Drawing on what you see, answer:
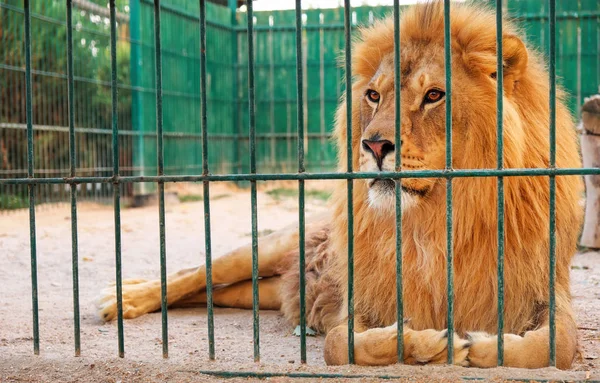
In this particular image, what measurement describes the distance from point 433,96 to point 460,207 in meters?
0.50

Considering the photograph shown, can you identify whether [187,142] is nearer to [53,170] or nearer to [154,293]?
[53,170]

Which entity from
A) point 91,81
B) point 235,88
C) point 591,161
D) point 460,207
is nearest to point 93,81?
point 91,81

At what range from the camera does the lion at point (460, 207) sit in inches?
118

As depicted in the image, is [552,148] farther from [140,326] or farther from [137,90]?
[137,90]

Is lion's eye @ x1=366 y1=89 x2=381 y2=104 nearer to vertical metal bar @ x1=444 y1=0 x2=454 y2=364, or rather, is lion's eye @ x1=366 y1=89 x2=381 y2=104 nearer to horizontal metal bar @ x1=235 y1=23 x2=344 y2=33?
vertical metal bar @ x1=444 y1=0 x2=454 y2=364

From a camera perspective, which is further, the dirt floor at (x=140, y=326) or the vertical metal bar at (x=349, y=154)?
the dirt floor at (x=140, y=326)

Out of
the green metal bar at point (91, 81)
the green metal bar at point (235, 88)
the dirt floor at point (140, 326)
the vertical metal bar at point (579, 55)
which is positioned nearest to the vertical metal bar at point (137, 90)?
the green metal bar at point (91, 81)

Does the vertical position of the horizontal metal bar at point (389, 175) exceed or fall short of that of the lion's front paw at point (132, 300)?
it exceeds it

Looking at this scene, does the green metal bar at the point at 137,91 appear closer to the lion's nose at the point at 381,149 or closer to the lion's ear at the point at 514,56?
the lion's ear at the point at 514,56

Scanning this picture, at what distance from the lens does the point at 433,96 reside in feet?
10.6

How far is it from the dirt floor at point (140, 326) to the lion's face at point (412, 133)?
0.78 metres

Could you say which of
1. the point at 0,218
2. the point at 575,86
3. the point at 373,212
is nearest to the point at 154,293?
the point at 373,212

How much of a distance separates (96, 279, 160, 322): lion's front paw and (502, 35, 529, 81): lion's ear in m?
2.63

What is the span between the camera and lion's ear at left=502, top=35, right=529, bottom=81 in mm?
3318
